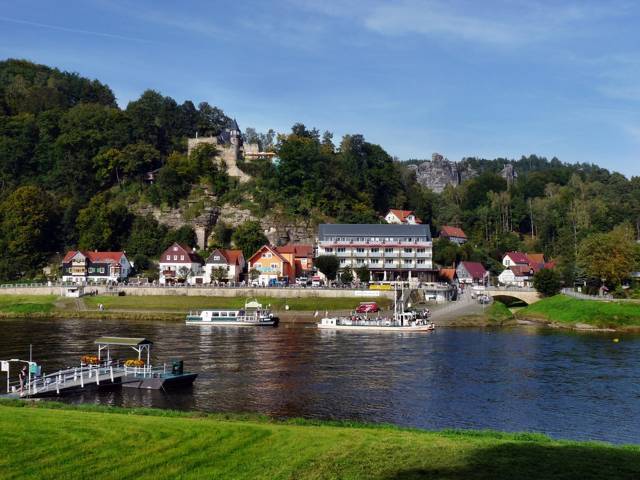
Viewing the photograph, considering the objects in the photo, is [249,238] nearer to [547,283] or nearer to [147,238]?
[147,238]

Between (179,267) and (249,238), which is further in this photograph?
(249,238)

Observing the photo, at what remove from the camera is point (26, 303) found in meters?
88.6

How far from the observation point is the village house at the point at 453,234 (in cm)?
13062

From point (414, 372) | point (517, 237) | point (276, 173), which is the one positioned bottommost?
point (414, 372)

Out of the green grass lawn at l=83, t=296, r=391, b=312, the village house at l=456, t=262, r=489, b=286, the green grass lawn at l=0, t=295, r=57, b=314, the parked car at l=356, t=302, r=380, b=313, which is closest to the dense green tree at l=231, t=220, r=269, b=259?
the green grass lawn at l=83, t=296, r=391, b=312

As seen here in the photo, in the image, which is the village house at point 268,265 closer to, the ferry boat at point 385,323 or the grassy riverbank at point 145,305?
the grassy riverbank at point 145,305

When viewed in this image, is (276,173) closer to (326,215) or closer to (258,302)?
(326,215)

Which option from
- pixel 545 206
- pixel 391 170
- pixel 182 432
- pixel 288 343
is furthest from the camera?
pixel 545 206

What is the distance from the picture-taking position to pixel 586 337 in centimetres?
6556

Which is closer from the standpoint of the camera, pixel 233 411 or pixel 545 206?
pixel 233 411

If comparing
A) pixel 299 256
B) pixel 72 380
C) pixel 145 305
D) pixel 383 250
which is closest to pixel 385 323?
pixel 145 305

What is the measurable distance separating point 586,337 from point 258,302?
40.3m

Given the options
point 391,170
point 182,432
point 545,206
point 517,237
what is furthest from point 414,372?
point 545,206

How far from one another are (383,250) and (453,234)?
102 feet
